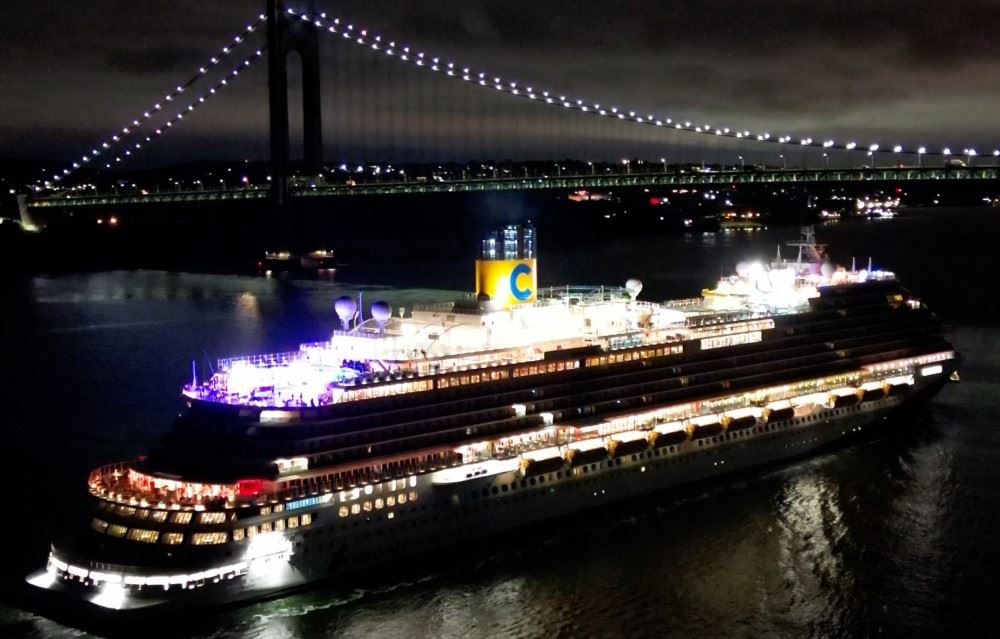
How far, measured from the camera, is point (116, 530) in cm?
1408

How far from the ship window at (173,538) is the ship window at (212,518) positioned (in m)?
0.31

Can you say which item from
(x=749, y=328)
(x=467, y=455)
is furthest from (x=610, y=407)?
(x=749, y=328)

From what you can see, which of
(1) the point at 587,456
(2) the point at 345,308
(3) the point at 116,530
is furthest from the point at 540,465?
(3) the point at 116,530

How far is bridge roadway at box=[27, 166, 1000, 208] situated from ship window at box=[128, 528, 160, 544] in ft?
124

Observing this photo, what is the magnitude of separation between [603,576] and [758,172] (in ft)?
122

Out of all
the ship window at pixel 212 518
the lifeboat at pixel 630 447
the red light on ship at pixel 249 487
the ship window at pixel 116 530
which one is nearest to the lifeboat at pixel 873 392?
the lifeboat at pixel 630 447

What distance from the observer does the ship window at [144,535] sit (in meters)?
13.8

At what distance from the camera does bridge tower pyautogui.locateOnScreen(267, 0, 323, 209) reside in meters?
65.2

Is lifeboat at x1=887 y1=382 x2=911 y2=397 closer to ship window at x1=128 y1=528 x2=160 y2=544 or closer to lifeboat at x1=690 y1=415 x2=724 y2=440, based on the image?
lifeboat at x1=690 y1=415 x2=724 y2=440

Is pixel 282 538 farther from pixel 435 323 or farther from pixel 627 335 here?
pixel 627 335


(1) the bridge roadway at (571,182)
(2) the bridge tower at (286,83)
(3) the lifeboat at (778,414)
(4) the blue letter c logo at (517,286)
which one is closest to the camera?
(4) the blue letter c logo at (517,286)

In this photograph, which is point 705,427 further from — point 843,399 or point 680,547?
point 843,399

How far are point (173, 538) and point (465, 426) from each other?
480cm

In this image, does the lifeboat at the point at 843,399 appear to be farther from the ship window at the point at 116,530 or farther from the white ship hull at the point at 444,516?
the ship window at the point at 116,530
